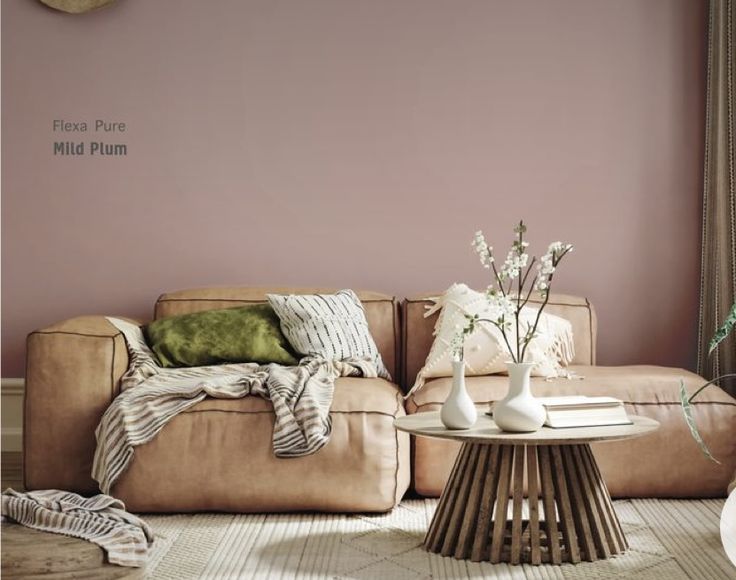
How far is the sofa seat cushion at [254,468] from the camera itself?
2.97 meters

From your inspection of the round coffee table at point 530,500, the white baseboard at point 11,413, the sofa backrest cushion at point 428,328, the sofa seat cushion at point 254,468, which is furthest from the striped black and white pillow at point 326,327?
the white baseboard at point 11,413

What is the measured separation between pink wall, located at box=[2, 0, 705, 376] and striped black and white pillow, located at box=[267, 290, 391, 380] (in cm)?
52

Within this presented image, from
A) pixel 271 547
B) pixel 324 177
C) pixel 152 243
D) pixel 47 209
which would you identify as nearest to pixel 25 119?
pixel 47 209

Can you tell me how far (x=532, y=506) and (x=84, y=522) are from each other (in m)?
1.14

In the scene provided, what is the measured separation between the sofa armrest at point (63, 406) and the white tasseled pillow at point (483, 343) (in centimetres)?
115

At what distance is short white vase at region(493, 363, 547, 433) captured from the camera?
2.40 meters

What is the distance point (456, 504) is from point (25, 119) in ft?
9.35

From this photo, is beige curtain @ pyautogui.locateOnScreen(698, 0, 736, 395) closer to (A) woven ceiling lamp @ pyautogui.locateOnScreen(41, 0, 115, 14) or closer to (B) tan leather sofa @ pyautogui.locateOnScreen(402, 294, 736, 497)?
(B) tan leather sofa @ pyautogui.locateOnScreen(402, 294, 736, 497)

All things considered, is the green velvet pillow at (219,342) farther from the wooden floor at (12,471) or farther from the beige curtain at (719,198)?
the beige curtain at (719,198)

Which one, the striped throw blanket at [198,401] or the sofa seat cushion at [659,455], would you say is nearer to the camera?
the striped throw blanket at [198,401]

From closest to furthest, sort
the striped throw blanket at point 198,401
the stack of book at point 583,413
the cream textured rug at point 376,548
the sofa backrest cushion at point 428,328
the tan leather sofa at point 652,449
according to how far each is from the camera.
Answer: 1. the cream textured rug at point 376,548
2. the stack of book at point 583,413
3. the striped throw blanket at point 198,401
4. the tan leather sofa at point 652,449
5. the sofa backrest cushion at point 428,328

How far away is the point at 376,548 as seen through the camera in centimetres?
262

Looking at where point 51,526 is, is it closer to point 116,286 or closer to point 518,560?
point 518,560

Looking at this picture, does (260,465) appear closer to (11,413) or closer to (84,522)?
(84,522)
